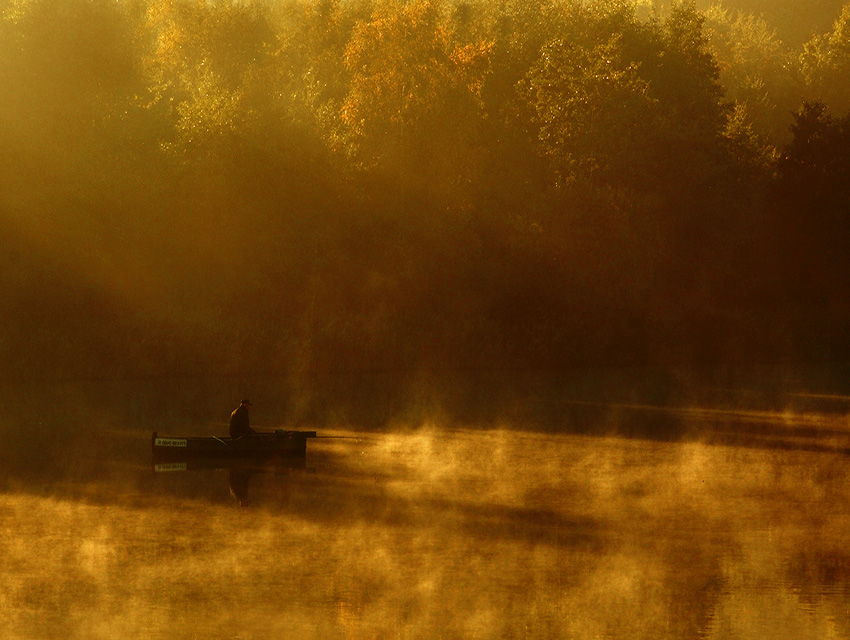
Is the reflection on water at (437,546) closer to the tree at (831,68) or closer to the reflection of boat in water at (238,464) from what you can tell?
the reflection of boat in water at (238,464)

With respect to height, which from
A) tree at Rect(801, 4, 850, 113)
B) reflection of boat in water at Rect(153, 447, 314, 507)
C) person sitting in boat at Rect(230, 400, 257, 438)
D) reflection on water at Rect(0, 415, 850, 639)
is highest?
tree at Rect(801, 4, 850, 113)

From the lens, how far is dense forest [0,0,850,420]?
1705 inches

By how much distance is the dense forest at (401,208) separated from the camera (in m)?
43.3

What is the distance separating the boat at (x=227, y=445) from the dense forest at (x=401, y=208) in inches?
720

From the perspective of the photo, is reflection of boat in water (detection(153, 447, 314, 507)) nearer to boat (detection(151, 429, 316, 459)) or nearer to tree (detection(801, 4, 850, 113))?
boat (detection(151, 429, 316, 459))

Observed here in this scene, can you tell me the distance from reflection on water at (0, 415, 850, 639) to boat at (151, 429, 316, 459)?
34cm

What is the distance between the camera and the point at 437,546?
1706cm

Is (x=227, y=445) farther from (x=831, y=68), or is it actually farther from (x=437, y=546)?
(x=831, y=68)

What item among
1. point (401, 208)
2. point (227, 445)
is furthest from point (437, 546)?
point (401, 208)

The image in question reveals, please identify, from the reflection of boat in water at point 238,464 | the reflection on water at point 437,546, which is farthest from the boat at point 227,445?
the reflection on water at point 437,546

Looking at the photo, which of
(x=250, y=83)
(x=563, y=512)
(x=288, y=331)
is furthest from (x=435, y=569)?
(x=250, y=83)

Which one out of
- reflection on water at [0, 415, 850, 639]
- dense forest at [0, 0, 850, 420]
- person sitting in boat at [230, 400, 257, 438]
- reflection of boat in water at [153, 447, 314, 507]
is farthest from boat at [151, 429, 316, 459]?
dense forest at [0, 0, 850, 420]

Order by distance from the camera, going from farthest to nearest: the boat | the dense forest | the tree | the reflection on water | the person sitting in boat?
the tree, the dense forest, the person sitting in boat, the boat, the reflection on water

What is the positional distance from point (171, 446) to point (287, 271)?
22.7 m
